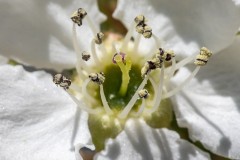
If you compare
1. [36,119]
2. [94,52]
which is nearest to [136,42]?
[94,52]

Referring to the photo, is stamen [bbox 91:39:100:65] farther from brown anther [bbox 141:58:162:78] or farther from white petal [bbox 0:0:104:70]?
brown anther [bbox 141:58:162:78]

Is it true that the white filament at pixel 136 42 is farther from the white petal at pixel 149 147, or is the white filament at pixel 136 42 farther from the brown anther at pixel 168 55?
the white petal at pixel 149 147

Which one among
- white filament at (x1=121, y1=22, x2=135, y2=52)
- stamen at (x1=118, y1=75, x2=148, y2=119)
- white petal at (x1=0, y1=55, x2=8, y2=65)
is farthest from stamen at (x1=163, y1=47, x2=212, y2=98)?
white petal at (x1=0, y1=55, x2=8, y2=65)

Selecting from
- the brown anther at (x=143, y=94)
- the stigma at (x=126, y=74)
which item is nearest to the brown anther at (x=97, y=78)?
the stigma at (x=126, y=74)

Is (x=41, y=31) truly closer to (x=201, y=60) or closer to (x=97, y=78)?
(x=97, y=78)

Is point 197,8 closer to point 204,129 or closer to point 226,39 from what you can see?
point 226,39
